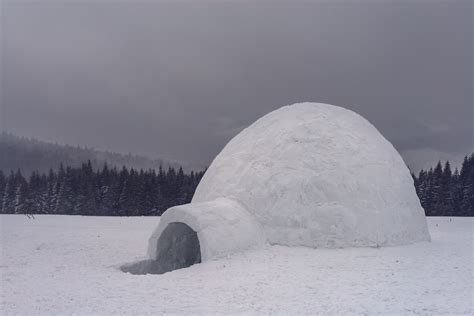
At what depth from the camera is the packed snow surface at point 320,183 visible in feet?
44.4

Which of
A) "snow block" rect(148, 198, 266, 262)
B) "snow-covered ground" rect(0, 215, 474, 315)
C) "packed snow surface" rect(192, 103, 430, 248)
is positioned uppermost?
"packed snow surface" rect(192, 103, 430, 248)

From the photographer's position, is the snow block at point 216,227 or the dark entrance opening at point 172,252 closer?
the snow block at point 216,227

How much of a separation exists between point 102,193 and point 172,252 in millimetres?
41445

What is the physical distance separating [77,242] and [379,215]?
12923mm

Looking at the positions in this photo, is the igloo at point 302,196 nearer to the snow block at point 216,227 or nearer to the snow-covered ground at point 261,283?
the snow block at point 216,227

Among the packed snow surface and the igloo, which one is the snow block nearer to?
the igloo

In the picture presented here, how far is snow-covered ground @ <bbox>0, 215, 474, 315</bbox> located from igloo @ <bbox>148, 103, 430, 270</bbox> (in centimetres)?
60

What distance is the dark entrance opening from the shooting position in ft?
46.9

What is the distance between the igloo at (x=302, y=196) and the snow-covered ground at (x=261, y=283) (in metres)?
0.60

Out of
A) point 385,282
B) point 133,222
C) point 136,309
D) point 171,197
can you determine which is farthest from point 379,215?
point 171,197

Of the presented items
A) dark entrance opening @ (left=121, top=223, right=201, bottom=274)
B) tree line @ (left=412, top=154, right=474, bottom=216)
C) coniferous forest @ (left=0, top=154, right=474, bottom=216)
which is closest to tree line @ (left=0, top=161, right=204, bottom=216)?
coniferous forest @ (left=0, top=154, right=474, bottom=216)

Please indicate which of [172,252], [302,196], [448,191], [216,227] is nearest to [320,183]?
[302,196]

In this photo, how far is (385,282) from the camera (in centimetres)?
1021

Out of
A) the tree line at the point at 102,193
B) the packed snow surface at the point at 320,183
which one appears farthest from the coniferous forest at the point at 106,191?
the packed snow surface at the point at 320,183
